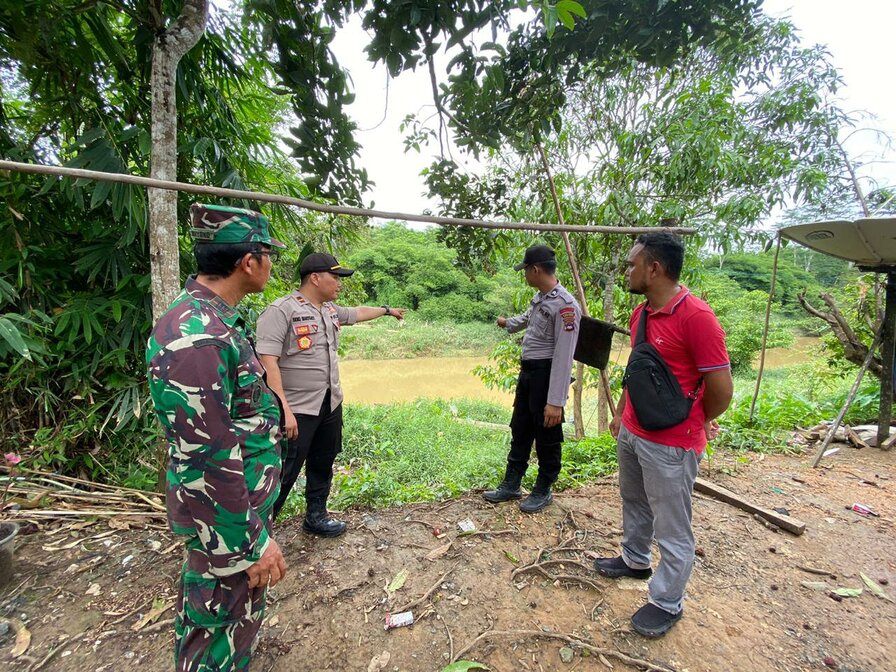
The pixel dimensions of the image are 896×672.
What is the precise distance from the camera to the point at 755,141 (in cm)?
411

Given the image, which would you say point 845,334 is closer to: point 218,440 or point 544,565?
point 544,565

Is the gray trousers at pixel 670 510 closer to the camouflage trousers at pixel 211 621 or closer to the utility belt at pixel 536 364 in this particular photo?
the utility belt at pixel 536 364

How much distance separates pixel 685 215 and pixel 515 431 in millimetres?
2901

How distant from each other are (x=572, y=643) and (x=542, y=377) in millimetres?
1310

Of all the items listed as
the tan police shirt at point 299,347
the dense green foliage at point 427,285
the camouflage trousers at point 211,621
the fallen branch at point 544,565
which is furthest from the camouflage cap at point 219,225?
the dense green foliage at point 427,285

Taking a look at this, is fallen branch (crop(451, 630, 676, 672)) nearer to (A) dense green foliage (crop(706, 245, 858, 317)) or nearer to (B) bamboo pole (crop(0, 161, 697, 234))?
(B) bamboo pole (crop(0, 161, 697, 234))

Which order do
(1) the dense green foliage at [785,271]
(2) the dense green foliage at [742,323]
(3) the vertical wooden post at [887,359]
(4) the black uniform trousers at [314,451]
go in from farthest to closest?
(1) the dense green foliage at [785,271], (2) the dense green foliage at [742,323], (3) the vertical wooden post at [887,359], (4) the black uniform trousers at [314,451]

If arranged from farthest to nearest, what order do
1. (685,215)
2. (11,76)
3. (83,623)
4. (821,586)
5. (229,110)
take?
1. (685,215)
2. (229,110)
3. (11,76)
4. (821,586)
5. (83,623)

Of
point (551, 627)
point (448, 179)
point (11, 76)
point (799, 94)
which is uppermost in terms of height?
point (799, 94)

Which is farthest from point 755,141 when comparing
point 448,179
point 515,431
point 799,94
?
point 515,431

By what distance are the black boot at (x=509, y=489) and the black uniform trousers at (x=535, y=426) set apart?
1.3 inches

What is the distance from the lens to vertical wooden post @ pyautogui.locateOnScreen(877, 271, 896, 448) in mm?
3485

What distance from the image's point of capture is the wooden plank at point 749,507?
8.44 ft

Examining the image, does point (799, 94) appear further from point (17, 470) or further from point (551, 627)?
point (17, 470)
